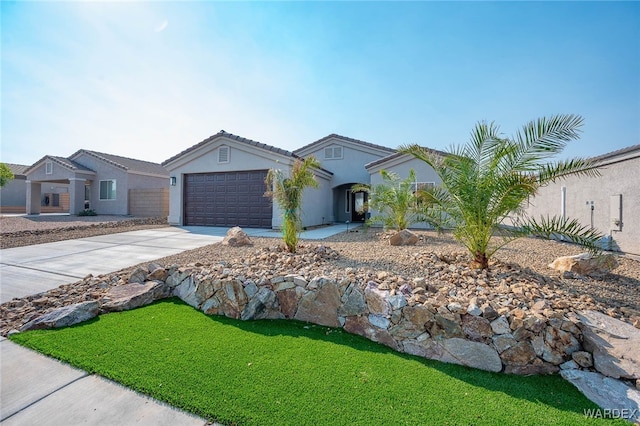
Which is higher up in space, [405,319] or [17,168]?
[17,168]

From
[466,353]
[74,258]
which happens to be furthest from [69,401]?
[74,258]

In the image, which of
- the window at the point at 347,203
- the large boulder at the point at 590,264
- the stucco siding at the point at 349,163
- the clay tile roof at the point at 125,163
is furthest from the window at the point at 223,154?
the large boulder at the point at 590,264

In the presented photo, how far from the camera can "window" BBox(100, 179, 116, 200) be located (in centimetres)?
2055

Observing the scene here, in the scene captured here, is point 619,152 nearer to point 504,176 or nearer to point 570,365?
point 504,176

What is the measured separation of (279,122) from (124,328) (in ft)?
35.4

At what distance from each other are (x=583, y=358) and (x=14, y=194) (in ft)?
134

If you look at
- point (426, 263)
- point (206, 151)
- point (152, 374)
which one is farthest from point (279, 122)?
point (152, 374)

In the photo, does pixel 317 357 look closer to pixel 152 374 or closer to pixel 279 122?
pixel 152 374

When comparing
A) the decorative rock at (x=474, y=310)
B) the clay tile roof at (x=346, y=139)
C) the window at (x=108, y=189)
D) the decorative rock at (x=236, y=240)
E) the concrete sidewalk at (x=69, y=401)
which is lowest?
the concrete sidewalk at (x=69, y=401)

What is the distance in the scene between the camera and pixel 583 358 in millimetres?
3057

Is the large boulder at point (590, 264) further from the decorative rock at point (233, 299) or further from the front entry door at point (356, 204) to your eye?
the front entry door at point (356, 204)

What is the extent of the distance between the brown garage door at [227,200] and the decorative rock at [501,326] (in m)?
11.0

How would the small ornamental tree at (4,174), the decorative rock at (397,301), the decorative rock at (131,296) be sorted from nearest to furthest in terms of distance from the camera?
the decorative rock at (397,301) < the decorative rock at (131,296) < the small ornamental tree at (4,174)

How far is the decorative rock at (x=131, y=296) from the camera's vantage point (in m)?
4.44
